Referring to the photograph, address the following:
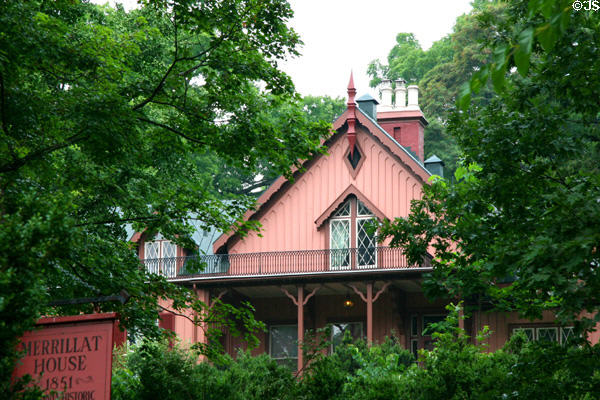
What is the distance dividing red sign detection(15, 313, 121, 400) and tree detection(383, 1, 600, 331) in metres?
4.09

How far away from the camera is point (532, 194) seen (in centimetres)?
1052

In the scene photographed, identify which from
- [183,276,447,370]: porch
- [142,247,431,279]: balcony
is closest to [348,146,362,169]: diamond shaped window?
[142,247,431,279]: balcony

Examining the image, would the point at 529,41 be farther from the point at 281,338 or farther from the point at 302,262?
the point at 281,338

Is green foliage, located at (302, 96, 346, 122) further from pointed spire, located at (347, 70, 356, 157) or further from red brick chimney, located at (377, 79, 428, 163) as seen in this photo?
pointed spire, located at (347, 70, 356, 157)

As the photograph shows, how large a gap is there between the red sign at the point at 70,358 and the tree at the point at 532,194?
13.4ft

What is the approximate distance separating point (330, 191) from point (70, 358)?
20.6m

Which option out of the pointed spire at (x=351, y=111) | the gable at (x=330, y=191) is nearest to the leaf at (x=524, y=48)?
the gable at (x=330, y=191)

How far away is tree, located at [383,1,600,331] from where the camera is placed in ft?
26.6

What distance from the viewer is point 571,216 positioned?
8.15 meters

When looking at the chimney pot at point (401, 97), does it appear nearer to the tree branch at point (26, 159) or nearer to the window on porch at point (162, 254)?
the window on porch at point (162, 254)

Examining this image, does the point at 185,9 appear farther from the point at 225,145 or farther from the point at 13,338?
the point at 13,338

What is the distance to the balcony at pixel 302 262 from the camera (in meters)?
26.8

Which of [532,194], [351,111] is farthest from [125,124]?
[351,111]

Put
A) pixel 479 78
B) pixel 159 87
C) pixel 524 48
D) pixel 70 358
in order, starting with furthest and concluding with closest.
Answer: pixel 159 87, pixel 70 358, pixel 479 78, pixel 524 48
